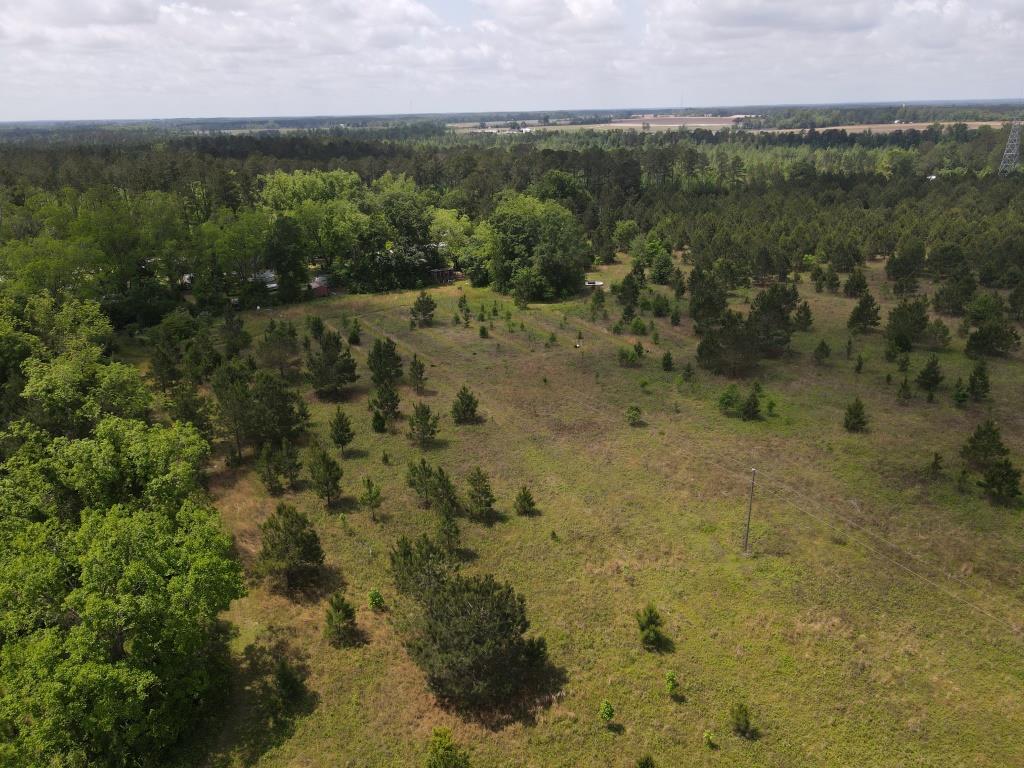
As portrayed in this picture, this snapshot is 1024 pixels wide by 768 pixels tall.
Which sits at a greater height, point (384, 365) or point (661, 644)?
point (384, 365)

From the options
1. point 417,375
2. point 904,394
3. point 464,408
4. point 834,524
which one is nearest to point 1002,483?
point 834,524

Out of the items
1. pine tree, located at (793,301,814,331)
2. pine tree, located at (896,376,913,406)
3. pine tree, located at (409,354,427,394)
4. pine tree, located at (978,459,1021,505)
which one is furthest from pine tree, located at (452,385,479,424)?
pine tree, located at (793,301,814,331)

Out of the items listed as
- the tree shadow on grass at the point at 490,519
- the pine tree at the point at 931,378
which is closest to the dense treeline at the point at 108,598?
the tree shadow on grass at the point at 490,519

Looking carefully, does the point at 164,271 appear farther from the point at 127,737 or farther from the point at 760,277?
the point at 760,277

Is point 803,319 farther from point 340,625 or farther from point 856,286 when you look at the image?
point 340,625

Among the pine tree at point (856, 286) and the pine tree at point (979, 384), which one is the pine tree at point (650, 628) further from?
the pine tree at point (856, 286)

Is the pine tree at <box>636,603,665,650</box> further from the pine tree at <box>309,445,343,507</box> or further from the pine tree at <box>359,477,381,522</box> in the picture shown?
the pine tree at <box>309,445,343,507</box>
